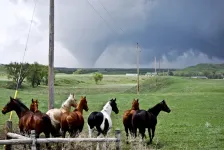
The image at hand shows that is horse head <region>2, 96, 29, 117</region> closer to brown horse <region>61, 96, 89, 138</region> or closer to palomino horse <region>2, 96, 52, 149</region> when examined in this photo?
palomino horse <region>2, 96, 52, 149</region>

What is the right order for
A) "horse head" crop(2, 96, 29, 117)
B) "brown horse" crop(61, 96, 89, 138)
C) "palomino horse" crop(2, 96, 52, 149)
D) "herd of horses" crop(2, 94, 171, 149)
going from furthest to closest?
"horse head" crop(2, 96, 29, 117) → "brown horse" crop(61, 96, 89, 138) → "herd of horses" crop(2, 94, 171, 149) → "palomino horse" crop(2, 96, 52, 149)

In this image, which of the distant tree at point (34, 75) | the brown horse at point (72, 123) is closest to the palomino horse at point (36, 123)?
the brown horse at point (72, 123)

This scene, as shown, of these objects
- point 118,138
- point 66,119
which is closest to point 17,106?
point 66,119

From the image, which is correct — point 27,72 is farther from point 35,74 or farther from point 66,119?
point 66,119

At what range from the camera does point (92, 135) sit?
15711 millimetres

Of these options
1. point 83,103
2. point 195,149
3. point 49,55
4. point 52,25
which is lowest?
point 195,149

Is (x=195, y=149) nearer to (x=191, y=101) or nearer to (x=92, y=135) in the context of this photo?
(x=92, y=135)

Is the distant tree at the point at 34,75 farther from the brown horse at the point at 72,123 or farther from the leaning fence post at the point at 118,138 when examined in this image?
the leaning fence post at the point at 118,138

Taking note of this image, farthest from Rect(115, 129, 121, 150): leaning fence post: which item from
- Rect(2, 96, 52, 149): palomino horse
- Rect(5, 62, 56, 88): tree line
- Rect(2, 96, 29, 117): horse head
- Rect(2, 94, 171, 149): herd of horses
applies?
Rect(5, 62, 56, 88): tree line

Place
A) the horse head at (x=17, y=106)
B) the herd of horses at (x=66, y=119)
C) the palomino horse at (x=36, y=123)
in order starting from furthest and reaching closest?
1. the horse head at (x=17, y=106)
2. the herd of horses at (x=66, y=119)
3. the palomino horse at (x=36, y=123)

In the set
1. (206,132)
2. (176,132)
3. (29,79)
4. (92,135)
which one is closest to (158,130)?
(176,132)

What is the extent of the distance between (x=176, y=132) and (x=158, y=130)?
4.01 feet

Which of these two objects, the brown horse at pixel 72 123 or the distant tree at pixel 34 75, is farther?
the distant tree at pixel 34 75

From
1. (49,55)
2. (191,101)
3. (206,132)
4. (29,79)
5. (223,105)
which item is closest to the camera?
(49,55)
